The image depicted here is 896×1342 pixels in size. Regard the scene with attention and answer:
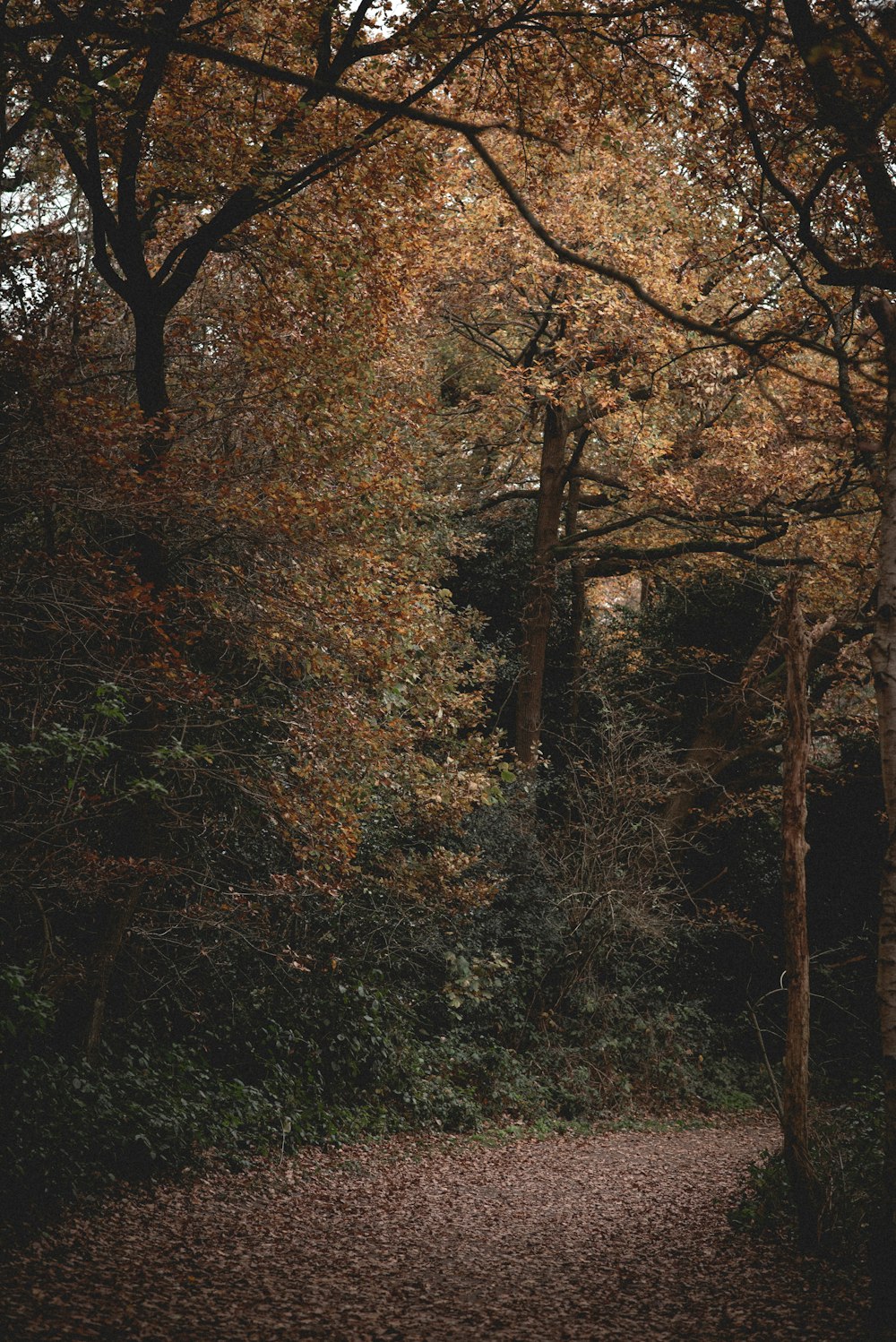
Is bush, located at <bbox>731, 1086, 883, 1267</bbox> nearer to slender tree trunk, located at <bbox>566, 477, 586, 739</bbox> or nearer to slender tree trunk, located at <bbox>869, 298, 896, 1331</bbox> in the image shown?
slender tree trunk, located at <bbox>869, 298, 896, 1331</bbox>

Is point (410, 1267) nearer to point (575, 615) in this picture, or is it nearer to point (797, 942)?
point (797, 942)

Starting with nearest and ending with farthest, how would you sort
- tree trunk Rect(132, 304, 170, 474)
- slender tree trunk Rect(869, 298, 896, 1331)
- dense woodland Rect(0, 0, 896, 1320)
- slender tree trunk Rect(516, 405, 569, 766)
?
slender tree trunk Rect(869, 298, 896, 1331), dense woodland Rect(0, 0, 896, 1320), tree trunk Rect(132, 304, 170, 474), slender tree trunk Rect(516, 405, 569, 766)

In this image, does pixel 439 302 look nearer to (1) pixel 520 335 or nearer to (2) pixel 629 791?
(1) pixel 520 335

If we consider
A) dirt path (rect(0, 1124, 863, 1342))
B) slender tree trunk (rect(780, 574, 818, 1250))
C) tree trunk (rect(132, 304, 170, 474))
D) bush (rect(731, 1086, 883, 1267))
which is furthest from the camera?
tree trunk (rect(132, 304, 170, 474))

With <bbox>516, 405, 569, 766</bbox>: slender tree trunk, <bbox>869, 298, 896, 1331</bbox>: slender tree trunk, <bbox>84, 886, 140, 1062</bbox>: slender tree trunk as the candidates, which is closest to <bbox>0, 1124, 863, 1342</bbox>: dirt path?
<bbox>869, 298, 896, 1331</bbox>: slender tree trunk

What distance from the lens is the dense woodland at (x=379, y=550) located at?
713cm

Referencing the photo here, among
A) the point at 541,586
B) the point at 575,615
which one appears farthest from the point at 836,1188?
the point at 575,615

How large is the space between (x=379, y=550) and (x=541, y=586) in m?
7.12

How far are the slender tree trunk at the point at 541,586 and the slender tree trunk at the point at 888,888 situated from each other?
10.6m

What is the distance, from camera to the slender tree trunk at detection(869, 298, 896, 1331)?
5.35 metres

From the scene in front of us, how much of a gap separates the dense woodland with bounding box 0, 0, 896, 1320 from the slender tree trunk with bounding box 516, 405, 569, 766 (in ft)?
1.24

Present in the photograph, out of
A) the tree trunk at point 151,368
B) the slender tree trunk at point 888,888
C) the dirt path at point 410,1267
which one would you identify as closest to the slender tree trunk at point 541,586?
the dirt path at point 410,1267

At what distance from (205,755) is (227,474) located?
7.30ft

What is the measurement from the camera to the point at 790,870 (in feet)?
23.8
